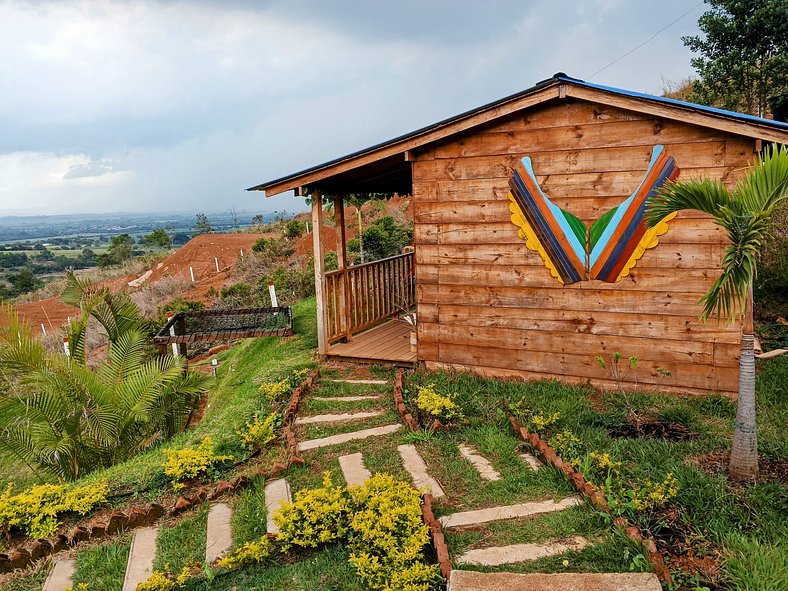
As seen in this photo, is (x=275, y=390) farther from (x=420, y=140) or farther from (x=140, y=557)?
(x=420, y=140)

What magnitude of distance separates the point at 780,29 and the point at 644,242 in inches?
557

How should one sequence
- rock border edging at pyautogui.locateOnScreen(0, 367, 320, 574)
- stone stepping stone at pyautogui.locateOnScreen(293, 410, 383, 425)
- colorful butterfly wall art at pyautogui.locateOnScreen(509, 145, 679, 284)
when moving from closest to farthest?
rock border edging at pyautogui.locateOnScreen(0, 367, 320, 574) → colorful butterfly wall art at pyautogui.locateOnScreen(509, 145, 679, 284) → stone stepping stone at pyautogui.locateOnScreen(293, 410, 383, 425)

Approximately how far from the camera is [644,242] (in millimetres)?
5441

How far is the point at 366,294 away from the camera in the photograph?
8.93 metres

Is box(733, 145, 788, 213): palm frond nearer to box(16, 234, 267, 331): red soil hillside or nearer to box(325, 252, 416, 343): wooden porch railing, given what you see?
box(325, 252, 416, 343): wooden porch railing

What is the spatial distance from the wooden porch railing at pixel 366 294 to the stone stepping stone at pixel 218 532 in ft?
12.4

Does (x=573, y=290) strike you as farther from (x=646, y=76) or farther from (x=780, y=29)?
(x=646, y=76)

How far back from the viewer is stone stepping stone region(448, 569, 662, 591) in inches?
108

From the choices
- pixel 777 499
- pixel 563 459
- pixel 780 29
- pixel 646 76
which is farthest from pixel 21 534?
pixel 646 76

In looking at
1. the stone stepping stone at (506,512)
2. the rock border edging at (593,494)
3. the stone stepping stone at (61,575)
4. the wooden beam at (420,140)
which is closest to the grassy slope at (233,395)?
the stone stepping stone at (61,575)

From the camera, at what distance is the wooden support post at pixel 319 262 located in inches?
289

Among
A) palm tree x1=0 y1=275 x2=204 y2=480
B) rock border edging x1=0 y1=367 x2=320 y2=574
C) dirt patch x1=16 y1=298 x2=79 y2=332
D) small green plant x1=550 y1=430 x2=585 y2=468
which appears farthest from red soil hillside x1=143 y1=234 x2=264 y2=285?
small green plant x1=550 y1=430 x2=585 y2=468

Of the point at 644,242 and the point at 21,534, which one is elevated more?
the point at 644,242

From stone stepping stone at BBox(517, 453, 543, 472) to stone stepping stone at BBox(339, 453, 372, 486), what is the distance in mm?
1246
